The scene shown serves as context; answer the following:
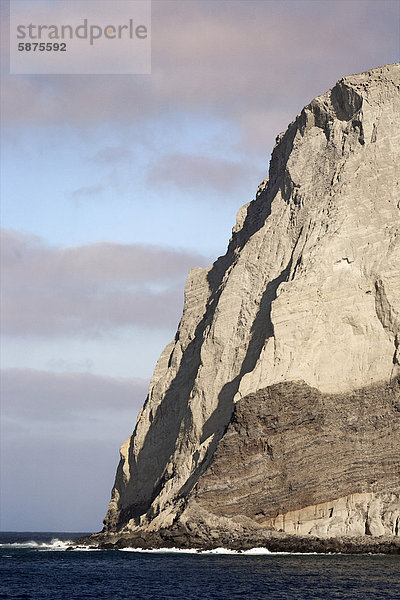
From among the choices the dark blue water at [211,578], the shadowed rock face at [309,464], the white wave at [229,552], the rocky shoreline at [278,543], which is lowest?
the dark blue water at [211,578]

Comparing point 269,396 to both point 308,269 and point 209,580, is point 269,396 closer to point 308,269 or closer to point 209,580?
point 308,269

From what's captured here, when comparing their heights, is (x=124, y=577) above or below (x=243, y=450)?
below

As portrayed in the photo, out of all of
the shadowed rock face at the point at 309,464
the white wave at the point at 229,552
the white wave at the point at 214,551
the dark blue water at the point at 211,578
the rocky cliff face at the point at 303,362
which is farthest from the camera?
the rocky cliff face at the point at 303,362

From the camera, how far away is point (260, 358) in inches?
2335

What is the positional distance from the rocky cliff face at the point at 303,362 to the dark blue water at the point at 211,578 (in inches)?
163

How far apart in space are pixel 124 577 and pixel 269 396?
47.1 feet

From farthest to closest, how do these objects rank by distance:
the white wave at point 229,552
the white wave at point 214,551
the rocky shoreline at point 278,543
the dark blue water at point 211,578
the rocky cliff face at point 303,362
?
the rocky cliff face at point 303,362
the white wave at point 214,551
the white wave at point 229,552
the rocky shoreline at point 278,543
the dark blue water at point 211,578

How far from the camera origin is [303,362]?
5778cm

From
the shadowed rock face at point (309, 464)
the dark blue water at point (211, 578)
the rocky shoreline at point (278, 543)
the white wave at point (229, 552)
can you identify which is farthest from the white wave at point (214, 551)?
the shadowed rock face at point (309, 464)

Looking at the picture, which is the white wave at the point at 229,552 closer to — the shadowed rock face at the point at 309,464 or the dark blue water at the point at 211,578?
the dark blue water at the point at 211,578

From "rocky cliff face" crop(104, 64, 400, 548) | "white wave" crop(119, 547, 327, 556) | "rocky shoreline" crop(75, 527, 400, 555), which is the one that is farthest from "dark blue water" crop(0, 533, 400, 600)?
"rocky cliff face" crop(104, 64, 400, 548)

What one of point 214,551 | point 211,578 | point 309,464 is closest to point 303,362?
point 309,464

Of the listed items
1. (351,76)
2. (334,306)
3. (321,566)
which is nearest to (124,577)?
(321,566)

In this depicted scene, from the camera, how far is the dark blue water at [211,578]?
1489 inches
